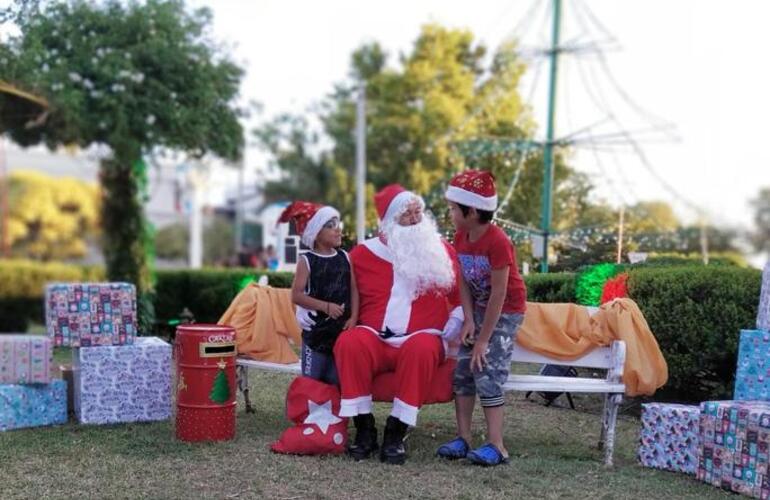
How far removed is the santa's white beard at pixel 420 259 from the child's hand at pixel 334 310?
0.44 m

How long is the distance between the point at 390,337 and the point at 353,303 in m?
0.35

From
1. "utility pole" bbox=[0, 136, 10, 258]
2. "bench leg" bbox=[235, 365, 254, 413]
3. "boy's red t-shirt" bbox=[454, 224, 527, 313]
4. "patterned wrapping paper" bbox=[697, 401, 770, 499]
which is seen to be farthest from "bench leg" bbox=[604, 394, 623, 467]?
"utility pole" bbox=[0, 136, 10, 258]

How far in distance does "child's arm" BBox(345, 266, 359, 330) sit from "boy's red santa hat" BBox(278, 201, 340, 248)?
13.4 inches

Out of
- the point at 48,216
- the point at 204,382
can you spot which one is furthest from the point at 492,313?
the point at 48,216

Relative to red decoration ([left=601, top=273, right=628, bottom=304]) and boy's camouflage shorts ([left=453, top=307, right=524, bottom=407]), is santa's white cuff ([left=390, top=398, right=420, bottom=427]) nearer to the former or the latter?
boy's camouflage shorts ([left=453, top=307, right=524, bottom=407])

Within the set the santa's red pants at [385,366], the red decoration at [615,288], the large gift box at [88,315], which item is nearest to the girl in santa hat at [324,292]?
the santa's red pants at [385,366]

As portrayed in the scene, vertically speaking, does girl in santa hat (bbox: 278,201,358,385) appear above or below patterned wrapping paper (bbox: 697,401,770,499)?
above

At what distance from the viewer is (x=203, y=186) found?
38188 millimetres

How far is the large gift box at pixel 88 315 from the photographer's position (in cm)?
595

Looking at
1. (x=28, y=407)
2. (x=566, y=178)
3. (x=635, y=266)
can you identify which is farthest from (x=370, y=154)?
(x=28, y=407)

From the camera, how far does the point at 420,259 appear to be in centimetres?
505

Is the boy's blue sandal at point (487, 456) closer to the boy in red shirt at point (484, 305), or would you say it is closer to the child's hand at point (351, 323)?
the boy in red shirt at point (484, 305)

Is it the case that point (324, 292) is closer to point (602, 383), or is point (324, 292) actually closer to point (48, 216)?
point (602, 383)

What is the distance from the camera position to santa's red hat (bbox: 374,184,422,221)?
17.1 ft
